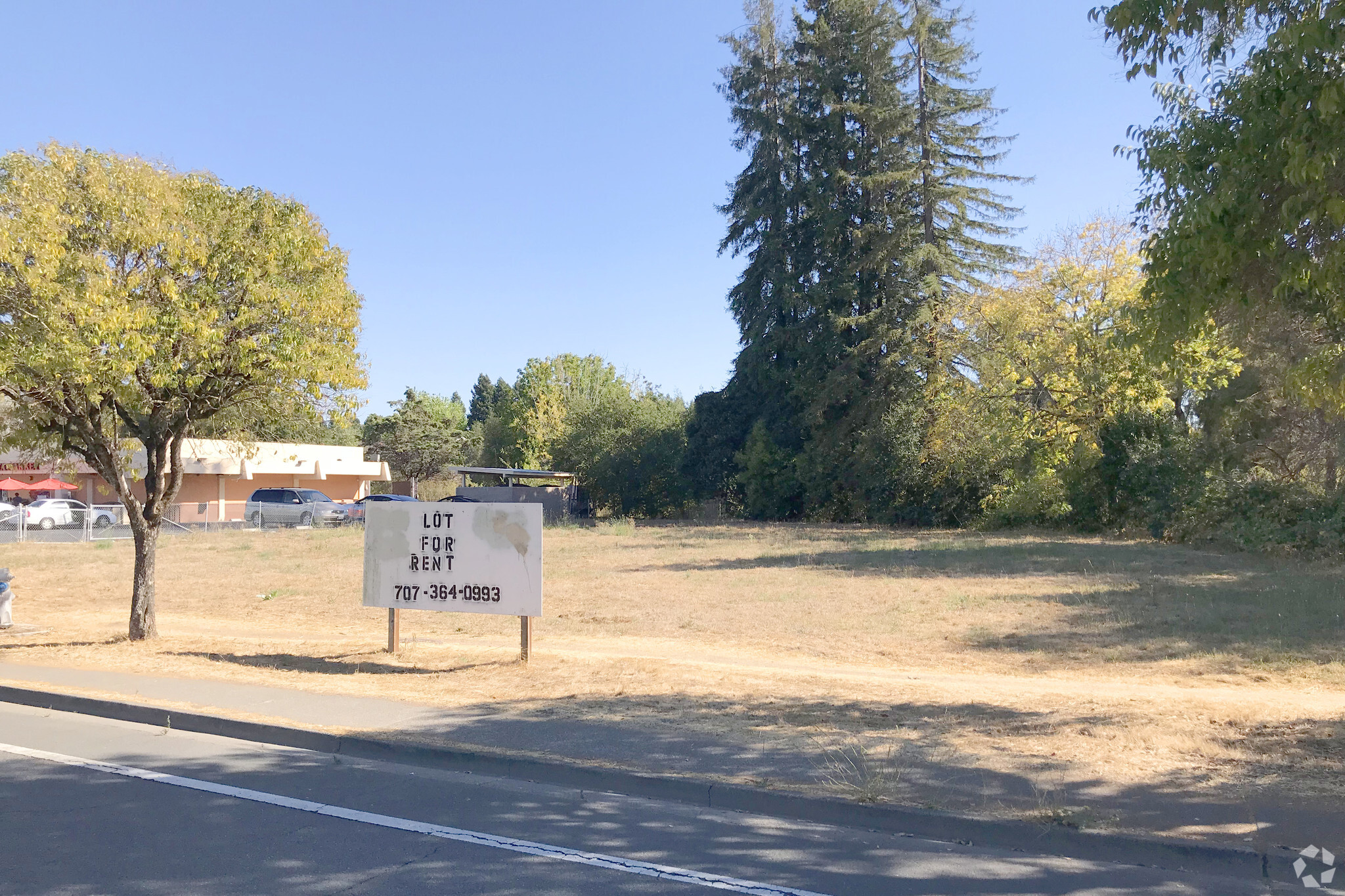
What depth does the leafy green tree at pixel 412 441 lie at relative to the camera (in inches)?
2990

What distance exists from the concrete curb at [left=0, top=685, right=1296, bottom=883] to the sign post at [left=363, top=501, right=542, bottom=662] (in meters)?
3.19

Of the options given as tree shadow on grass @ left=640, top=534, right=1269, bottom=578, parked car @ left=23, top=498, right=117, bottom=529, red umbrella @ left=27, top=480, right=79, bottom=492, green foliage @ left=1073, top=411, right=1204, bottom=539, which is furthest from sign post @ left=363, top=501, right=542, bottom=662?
red umbrella @ left=27, top=480, right=79, bottom=492

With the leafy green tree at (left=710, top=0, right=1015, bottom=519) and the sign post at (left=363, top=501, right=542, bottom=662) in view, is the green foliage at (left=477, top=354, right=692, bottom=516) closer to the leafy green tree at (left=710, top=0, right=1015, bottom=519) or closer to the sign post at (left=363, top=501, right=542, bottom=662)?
the leafy green tree at (left=710, top=0, right=1015, bottom=519)

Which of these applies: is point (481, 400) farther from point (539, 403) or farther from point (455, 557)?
point (455, 557)

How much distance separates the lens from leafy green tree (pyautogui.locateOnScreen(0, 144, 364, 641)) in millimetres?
10891

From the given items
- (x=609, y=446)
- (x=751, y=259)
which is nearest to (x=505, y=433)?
(x=609, y=446)

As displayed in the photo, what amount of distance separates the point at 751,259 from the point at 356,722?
44.6 m

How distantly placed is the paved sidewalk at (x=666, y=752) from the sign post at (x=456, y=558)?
2051 millimetres

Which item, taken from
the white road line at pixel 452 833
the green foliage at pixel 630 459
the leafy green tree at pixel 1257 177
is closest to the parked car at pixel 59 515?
the green foliage at pixel 630 459

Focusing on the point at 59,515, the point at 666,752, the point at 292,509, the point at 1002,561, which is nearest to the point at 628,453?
the point at 292,509

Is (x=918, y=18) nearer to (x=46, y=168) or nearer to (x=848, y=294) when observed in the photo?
(x=848, y=294)

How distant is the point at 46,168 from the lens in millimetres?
11289

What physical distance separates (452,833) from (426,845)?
0.83ft

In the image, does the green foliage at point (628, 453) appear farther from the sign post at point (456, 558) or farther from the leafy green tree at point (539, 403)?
the sign post at point (456, 558)
